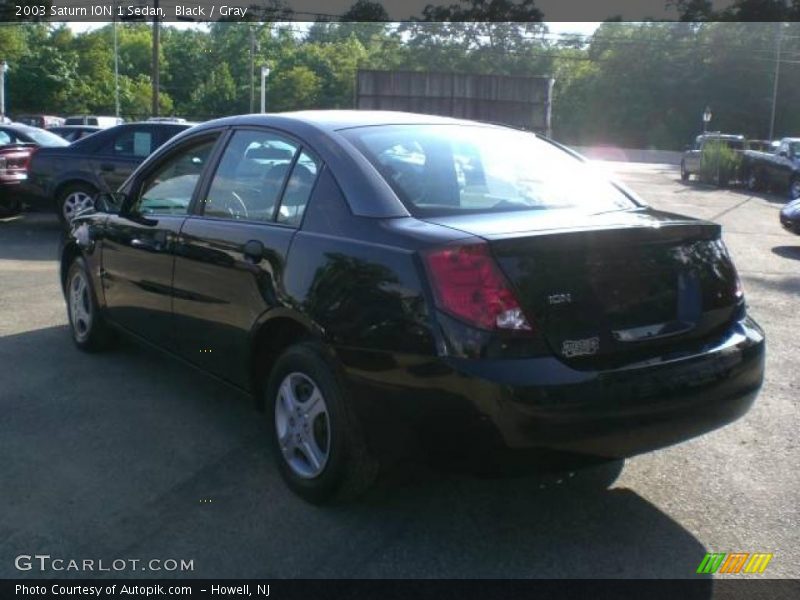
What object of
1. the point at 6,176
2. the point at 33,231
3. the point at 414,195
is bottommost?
the point at 33,231

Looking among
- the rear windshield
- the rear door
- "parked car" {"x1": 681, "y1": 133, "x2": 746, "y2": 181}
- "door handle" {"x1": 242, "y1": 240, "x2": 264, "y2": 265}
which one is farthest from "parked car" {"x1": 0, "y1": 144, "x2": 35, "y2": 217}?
"parked car" {"x1": 681, "y1": 133, "x2": 746, "y2": 181}

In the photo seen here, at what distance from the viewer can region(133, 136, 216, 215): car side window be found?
457 cm

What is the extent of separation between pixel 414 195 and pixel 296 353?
32.2 inches

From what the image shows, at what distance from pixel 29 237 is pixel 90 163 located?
1.58m

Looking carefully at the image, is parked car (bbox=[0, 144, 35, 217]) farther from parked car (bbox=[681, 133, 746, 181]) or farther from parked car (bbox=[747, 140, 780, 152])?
parked car (bbox=[681, 133, 746, 181])

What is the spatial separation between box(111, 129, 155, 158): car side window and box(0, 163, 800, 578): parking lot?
21.8 feet

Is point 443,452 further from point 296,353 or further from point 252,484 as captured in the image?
point 252,484

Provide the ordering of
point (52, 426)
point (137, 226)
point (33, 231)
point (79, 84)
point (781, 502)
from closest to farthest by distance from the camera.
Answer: point (781, 502), point (52, 426), point (137, 226), point (33, 231), point (79, 84)

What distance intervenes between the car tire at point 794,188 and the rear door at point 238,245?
2188cm

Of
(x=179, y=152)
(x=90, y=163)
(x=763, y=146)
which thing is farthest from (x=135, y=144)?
(x=763, y=146)

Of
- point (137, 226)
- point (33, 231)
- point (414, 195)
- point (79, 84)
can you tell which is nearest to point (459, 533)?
point (414, 195)

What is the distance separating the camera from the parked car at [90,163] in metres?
11.1

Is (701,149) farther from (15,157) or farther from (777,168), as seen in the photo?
(15,157)

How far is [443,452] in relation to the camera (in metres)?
3.05
